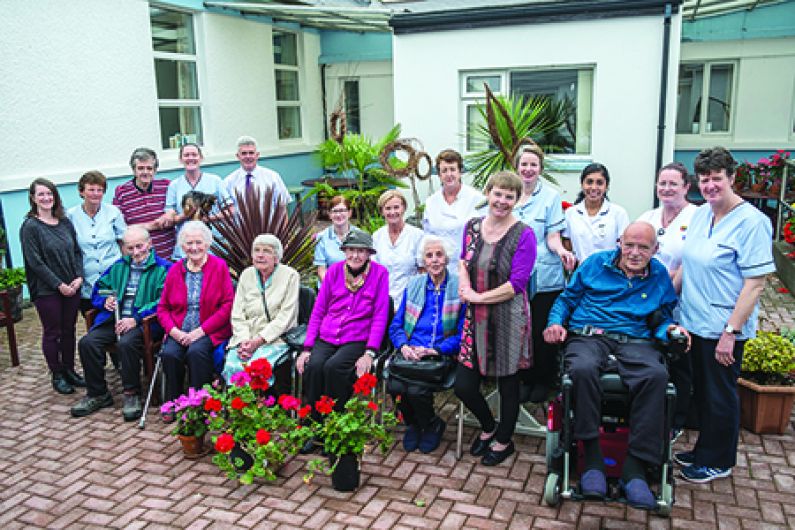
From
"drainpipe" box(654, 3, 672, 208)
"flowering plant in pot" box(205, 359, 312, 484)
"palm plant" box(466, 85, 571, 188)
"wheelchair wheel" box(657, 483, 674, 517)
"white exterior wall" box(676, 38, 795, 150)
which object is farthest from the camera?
"white exterior wall" box(676, 38, 795, 150)

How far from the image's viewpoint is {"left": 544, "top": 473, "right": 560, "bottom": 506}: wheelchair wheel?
3.47 meters

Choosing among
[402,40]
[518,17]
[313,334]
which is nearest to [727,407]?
[313,334]

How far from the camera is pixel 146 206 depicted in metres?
5.79

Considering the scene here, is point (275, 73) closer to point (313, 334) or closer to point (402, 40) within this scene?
point (402, 40)

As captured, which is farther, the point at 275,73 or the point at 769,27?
the point at 275,73

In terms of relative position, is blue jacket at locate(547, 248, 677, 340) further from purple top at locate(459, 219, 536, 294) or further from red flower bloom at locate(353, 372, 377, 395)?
red flower bloom at locate(353, 372, 377, 395)

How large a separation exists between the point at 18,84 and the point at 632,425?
7.37 m

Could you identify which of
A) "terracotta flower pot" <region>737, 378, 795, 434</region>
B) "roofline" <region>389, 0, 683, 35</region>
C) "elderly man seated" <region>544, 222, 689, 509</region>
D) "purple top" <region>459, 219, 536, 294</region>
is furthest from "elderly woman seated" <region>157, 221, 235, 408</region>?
"roofline" <region>389, 0, 683, 35</region>

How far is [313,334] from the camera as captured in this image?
4.49 meters

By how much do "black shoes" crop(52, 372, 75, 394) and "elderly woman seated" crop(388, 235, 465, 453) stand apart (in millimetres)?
2867

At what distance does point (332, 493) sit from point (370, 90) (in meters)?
10.5

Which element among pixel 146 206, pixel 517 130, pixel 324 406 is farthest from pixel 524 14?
pixel 324 406

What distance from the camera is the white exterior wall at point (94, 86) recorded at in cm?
745

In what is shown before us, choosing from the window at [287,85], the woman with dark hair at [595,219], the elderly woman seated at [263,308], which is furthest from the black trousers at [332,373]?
the window at [287,85]
